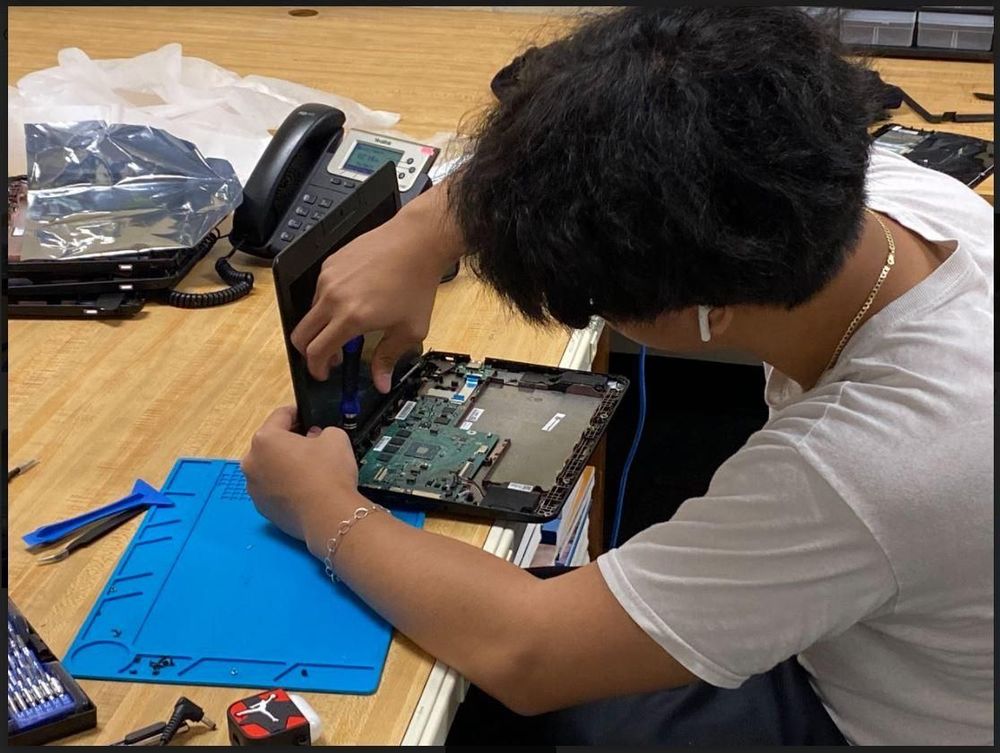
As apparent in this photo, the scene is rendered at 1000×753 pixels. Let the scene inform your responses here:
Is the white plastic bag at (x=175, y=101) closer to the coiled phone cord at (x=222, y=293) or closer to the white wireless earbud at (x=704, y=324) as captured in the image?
the coiled phone cord at (x=222, y=293)

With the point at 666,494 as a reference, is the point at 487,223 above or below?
above

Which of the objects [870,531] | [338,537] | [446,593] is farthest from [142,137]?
[870,531]

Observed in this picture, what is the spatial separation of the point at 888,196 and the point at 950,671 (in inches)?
15.6

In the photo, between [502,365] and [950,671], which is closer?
[950,671]

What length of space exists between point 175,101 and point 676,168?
1.26 meters

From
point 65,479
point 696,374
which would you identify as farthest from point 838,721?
point 696,374

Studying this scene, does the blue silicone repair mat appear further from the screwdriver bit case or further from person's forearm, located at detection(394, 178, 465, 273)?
person's forearm, located at detection(394, 178, 465, 273)

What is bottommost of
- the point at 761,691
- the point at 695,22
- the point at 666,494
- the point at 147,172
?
the point at 666,494

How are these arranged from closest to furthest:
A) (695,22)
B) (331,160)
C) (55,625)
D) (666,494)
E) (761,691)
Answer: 1. (695,22)
2. (55,625)
3. (761,691)
4. (331,160)
5. (666,494)

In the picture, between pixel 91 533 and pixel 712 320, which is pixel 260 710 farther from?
pixel 712 320

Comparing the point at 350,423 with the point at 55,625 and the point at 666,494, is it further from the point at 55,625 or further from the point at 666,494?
the point at 666,494

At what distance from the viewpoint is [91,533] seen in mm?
1023

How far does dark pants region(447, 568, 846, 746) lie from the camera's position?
1044 millimetres

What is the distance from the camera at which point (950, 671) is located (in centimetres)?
90
